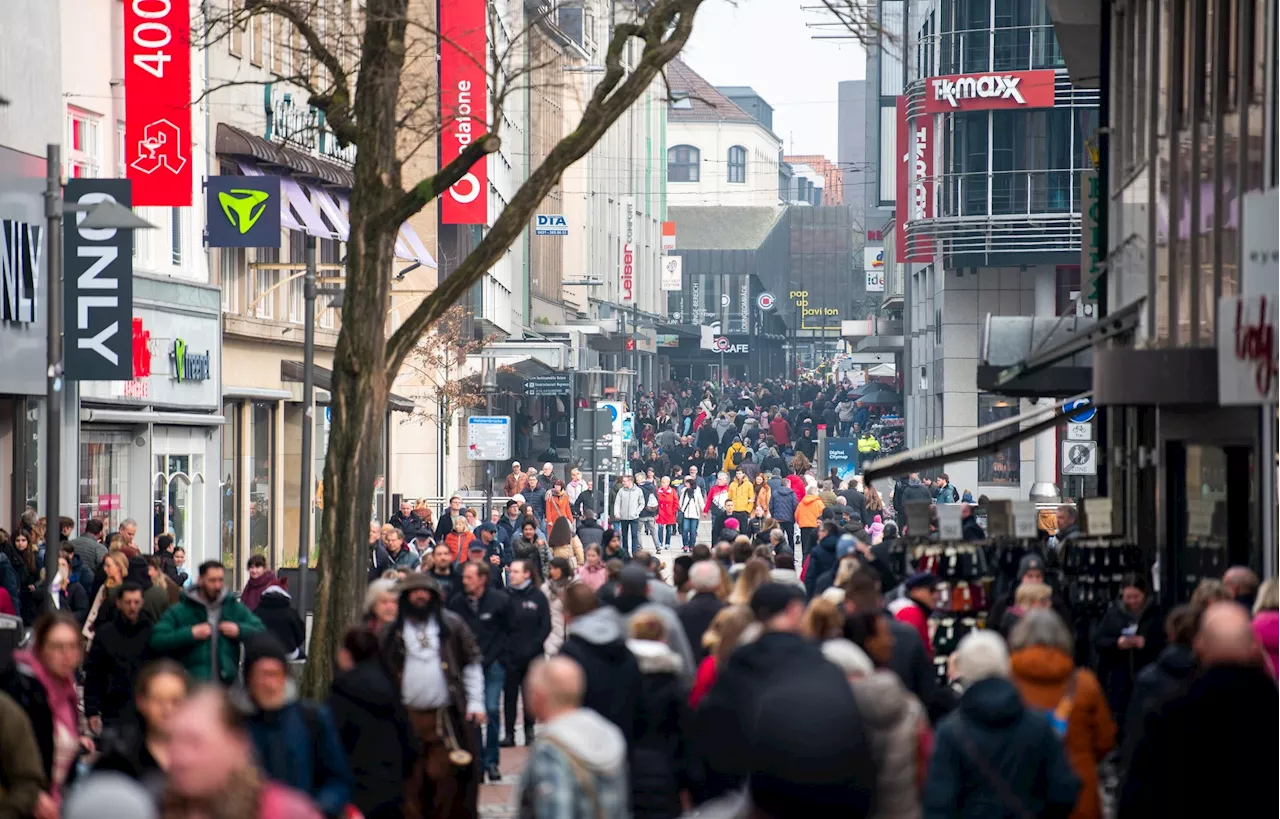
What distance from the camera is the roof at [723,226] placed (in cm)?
14512

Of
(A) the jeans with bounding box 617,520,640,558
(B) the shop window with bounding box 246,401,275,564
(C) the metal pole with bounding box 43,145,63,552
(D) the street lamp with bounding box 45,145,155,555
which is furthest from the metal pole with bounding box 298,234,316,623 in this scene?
(A) the jeans with bounding box 617,520,640,558

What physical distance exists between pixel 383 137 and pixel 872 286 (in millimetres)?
82923

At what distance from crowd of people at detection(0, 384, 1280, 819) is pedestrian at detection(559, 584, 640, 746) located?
0.01m

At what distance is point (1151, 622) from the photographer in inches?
561

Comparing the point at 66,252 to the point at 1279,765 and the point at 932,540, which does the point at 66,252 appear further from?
→ the point at 1279,765

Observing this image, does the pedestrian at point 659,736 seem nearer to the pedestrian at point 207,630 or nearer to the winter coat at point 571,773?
the winter coat at point 571,773

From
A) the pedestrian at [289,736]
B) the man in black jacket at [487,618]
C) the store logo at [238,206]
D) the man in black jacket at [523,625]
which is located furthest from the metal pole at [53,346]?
the store logo at [238,206]

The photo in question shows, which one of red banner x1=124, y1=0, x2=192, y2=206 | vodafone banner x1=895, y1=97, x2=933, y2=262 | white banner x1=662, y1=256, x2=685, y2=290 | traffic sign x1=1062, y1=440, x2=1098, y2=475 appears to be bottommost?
traffic sign x1=1062, y1=440, x2=1098, y2=475

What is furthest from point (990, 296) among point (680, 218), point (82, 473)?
point (680, 218)

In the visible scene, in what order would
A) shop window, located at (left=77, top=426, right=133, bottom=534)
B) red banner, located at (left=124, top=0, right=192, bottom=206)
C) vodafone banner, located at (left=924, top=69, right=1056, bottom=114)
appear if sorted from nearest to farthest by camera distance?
red banner, located at (left=124, top=0, right=192, bottom=206), shop window, located at (left=77, top=426, right=133, bottom=534), vodafone banner, located at (left=924, top=69, right=1056, bottom=114)

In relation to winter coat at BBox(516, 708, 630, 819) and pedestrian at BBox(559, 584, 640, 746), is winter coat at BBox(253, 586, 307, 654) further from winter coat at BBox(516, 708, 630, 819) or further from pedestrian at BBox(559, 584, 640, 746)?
winter coat at BBox(516, 708, 630, 819)

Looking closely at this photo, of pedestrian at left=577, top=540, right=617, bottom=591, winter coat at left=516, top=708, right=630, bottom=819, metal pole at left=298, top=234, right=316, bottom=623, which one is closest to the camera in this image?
winter coat at left=516, top=708, right=630, bottom=819

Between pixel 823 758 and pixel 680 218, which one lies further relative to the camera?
pixel 680 218

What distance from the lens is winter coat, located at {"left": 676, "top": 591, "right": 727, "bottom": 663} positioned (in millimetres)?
12828
